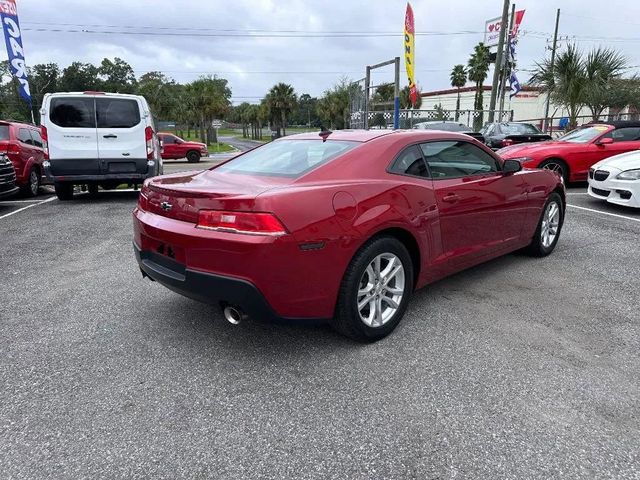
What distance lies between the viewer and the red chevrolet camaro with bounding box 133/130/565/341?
2.65 metres

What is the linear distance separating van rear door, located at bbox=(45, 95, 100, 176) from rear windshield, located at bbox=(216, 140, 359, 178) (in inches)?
220

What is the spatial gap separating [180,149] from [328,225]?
22.7m

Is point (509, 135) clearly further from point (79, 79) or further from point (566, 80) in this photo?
point (79, 79)

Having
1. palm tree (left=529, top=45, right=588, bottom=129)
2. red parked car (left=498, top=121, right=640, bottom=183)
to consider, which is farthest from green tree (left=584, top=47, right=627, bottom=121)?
red parked car (left=498, top=121, right=640, bottom=183)

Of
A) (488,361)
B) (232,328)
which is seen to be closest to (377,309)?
(488,361)

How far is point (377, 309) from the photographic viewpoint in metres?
3.18

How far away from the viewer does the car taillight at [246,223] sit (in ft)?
8.57

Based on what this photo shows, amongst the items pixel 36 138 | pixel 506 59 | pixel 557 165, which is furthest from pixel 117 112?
pixel 506 59

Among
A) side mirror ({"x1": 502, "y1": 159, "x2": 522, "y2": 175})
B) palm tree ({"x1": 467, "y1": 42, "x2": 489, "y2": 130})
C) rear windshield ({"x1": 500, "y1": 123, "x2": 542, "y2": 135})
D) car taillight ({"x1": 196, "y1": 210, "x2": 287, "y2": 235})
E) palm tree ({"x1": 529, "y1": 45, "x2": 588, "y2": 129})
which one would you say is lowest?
car taillight ({"x1": 196, "y1": 210, "x2": 287, "y2": 235})

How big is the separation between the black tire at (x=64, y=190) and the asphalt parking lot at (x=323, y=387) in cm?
536

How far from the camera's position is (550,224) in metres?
5.29

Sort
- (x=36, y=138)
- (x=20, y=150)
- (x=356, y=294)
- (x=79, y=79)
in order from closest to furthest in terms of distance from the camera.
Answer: (x=356, y=294) < (x=20, y=150) < (x=36, y=138) < (x=79, y=79)

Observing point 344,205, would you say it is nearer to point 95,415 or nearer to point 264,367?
point 264,367

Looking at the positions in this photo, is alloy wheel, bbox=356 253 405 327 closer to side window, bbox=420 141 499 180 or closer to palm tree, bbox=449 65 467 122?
side window, bbox=420 141 499 180
